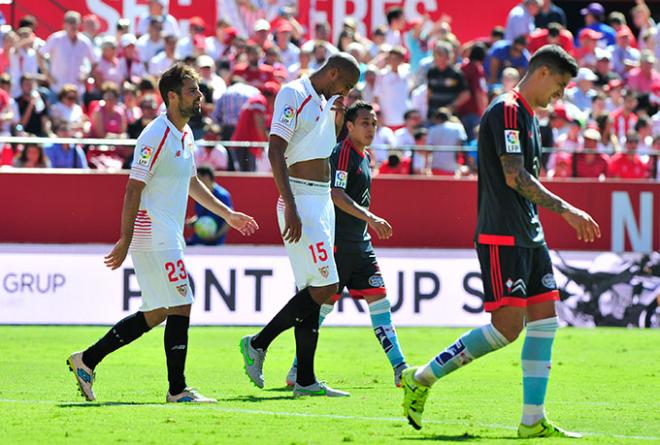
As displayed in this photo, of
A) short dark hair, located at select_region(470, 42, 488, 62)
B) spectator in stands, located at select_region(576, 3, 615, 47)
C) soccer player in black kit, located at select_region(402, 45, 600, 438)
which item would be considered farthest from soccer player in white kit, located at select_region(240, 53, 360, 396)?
spectator in stands, located at select_region(576, 3, 615, 47)

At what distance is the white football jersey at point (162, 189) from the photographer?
31.7ft

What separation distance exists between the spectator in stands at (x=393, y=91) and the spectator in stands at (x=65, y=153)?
5217mm

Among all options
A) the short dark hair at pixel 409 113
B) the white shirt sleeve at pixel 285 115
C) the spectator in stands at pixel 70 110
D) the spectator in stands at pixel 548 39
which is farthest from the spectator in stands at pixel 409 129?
the white shirt sleeve at pixel 285 115

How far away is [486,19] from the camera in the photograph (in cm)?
2744

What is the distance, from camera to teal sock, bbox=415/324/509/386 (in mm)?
8180

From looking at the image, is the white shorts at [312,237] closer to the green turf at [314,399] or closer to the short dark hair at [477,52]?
the green turf at [314,399]

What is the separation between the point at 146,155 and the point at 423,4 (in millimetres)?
18321

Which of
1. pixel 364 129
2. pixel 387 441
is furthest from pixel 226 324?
pixel 387 441

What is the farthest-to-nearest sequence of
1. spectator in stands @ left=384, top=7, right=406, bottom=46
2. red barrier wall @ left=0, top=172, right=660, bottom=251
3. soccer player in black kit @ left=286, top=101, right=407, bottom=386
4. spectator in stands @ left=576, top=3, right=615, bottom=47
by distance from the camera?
spectator in stands @ left=576, top=3, right=615, bottom=47 → spectator in stands @ left=384, top=7, right=406, bottom=46 → red barrier wall @ left=0, top=172, right=660, bottom=251 → soccer player in black kit @ left=286, top=101, right=407, bottom=386

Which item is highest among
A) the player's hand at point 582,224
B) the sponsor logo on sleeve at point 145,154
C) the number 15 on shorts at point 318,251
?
the sponsor logo on sleeve at point 145,154

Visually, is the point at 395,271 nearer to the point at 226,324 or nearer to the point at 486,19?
the point at 226,324

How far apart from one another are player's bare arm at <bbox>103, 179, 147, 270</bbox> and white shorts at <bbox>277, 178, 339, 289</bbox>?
112cm

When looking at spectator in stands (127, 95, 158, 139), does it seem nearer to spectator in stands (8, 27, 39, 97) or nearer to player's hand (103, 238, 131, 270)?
spectator in stands (8, 27, 39, 97)

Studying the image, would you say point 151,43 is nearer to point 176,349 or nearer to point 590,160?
point 590,160
